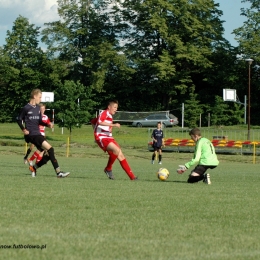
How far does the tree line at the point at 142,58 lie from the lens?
67438 millimetres

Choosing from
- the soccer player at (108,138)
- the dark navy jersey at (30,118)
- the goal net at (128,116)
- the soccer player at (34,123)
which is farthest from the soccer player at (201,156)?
the goal net at (128,116)

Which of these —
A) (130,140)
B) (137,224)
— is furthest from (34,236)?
(130,140)

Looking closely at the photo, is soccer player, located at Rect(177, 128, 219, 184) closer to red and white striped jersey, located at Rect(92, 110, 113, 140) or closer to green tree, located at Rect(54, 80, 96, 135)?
red and white striped jersey, located at Rect(92, 110, 113, 140)

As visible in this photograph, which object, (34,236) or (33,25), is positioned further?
(33,25)

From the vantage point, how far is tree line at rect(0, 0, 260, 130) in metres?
67.4

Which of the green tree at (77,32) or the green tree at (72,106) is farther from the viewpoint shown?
the green tree at (77,32)

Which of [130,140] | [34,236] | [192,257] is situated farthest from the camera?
[130,140]

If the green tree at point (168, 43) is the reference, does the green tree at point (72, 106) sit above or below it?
below

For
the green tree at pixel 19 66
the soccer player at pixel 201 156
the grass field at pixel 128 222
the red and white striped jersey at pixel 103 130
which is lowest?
the grass field at pixel 128 222

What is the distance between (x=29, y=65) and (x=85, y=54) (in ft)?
27.6

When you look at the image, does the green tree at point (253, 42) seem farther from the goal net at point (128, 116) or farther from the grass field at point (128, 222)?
the grass field at point (128, 222)

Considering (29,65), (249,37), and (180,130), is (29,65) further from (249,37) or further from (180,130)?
(180,130)

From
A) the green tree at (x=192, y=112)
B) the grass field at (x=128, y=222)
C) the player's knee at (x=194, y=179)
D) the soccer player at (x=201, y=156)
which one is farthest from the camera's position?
the green tree at (x=192, y=112)

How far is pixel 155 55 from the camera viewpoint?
234 ft
